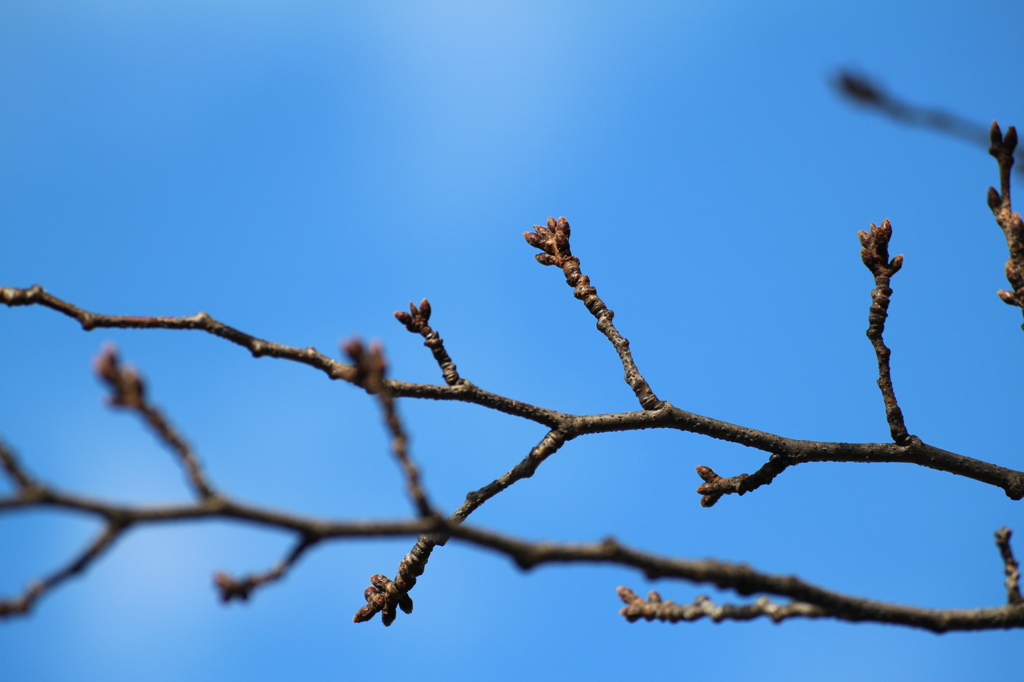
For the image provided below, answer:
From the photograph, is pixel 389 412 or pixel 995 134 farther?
pixel 995 134

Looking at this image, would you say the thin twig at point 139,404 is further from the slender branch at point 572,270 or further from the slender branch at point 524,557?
the slender branch at point 572,270

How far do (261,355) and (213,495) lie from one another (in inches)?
66.5

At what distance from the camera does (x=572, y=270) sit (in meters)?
4.78

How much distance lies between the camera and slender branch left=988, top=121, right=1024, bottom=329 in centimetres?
324

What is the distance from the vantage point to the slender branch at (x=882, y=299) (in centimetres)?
406

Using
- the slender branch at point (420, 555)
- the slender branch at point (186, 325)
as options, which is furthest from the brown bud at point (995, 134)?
the slender branch at point (186, 325)

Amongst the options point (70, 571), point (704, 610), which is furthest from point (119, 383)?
point (704, 610)

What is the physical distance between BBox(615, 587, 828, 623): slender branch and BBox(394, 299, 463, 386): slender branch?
55.3 inches

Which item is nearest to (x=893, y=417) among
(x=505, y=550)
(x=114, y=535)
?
(x=505, y=550)

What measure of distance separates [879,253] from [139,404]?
3878 mm

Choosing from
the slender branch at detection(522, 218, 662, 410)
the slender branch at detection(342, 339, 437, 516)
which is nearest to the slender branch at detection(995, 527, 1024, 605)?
the slender branch at detection(522, 218, 662, 410)

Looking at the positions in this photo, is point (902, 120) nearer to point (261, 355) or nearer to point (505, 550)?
point (505, 550)

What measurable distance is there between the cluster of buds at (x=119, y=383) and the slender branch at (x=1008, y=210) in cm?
342

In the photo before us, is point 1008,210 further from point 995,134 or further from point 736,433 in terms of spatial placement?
point 736,433
